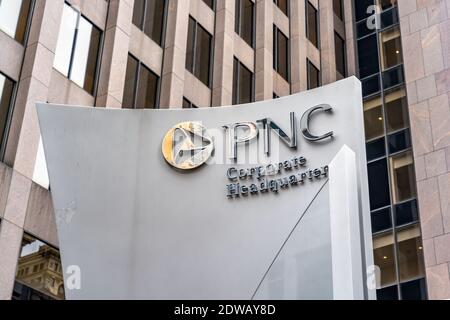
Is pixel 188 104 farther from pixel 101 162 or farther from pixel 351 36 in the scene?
pixel 351 36

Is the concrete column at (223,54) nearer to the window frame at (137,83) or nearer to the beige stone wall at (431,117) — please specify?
the window frame at (137,83)

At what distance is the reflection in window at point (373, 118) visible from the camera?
38750 mm

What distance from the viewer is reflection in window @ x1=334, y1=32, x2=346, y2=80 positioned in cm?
4144

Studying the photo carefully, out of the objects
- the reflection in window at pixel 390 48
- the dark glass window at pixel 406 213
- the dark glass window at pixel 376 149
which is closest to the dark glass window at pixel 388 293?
the dark glass window at pixel 406 213

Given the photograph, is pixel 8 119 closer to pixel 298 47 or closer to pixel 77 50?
pixel 77 50

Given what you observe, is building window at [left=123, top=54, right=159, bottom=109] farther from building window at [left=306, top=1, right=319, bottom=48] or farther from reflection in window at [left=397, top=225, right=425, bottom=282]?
building window at [left=306, top=1, right=319, bottom=48]

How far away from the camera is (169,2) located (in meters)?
31.0

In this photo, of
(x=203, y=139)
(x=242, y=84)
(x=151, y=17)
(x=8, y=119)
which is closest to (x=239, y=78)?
(x=242, y=84)

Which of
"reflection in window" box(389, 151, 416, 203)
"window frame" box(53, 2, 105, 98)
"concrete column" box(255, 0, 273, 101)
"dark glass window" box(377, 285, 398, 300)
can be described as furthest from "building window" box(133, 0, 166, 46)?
"dark glass window" box(377, 285, 398, 300)

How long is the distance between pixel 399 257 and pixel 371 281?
20.7 metres

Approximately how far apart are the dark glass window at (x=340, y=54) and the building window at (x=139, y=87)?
15.2 meters

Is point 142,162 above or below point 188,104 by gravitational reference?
below

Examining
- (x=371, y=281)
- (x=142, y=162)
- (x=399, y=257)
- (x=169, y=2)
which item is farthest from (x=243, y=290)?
(x=399, y=257)

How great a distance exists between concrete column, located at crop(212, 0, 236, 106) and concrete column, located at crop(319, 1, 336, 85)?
24.0 ft
